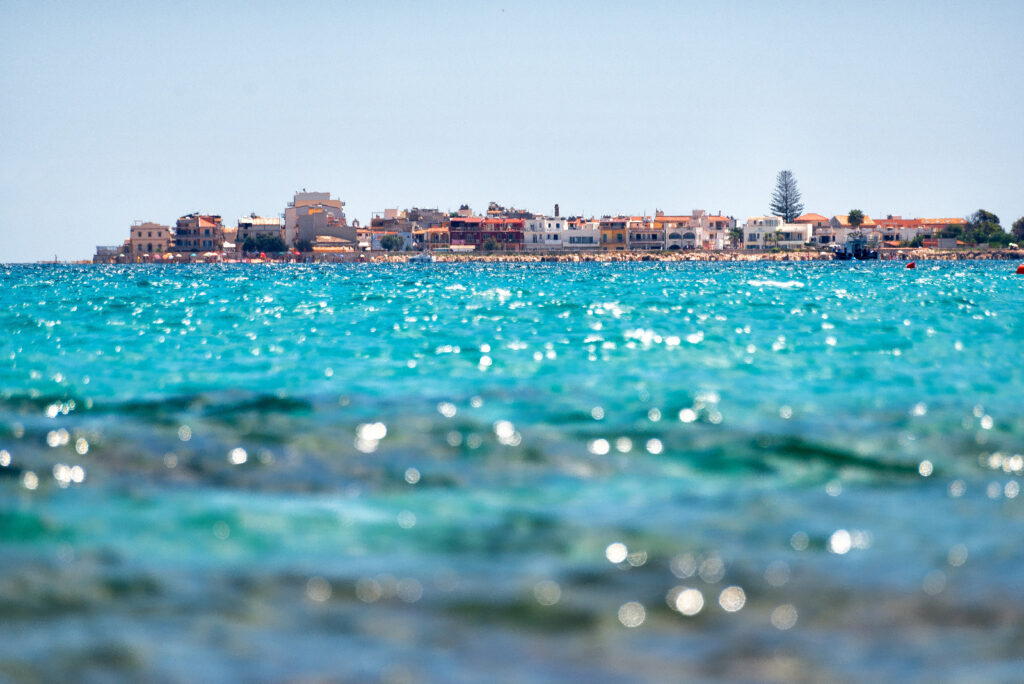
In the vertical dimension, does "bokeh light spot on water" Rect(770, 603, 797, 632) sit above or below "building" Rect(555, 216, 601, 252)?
below

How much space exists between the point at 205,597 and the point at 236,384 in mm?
10004

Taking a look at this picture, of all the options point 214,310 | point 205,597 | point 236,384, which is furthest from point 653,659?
point 214,310

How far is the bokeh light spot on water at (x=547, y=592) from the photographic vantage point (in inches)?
250

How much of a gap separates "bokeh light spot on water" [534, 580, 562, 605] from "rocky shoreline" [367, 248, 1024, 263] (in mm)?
160598

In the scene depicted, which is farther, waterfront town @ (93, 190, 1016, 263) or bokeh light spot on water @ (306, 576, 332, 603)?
waterfront town @ (93, 190, 1016, 263)

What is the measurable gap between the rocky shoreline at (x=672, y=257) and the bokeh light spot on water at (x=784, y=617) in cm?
16102

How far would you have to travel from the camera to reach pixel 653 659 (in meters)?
5.59

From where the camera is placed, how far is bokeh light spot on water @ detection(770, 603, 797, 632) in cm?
597

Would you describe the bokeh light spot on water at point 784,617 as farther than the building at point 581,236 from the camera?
No

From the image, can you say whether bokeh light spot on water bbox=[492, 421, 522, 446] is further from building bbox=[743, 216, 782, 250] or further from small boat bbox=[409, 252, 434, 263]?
building bbox=[743, 216, 782, 250]

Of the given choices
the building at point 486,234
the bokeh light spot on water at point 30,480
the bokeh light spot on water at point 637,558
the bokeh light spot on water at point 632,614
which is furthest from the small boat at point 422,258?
the bokeh light spot on water at point 632,614

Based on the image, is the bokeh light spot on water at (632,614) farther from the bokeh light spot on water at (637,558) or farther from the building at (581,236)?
the building at (581,236)

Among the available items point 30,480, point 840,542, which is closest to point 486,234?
point 30,480

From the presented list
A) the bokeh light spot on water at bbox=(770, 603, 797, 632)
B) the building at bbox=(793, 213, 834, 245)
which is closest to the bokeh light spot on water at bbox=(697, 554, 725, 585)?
the bokeh light spot on water at bbox=(770, 603, 797, 632)
